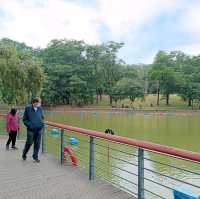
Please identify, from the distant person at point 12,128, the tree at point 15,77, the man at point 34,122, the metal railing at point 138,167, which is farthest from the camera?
the tree at point 15,77

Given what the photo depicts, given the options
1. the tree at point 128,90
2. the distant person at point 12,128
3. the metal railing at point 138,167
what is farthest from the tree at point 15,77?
the tree at point 128,90

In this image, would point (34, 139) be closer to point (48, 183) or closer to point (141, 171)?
point (48, 183)

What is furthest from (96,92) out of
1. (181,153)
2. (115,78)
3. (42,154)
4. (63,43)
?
(181,153)

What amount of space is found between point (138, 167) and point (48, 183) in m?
1.77

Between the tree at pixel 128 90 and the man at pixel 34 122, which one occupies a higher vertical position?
the tree at pixel 128 90

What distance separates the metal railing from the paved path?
0.95 ft

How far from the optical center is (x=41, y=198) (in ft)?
16.7

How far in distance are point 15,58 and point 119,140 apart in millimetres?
20185

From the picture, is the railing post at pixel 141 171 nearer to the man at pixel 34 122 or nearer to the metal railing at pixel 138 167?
the metal railing at pixel 138 167

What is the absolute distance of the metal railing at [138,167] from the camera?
4.45m

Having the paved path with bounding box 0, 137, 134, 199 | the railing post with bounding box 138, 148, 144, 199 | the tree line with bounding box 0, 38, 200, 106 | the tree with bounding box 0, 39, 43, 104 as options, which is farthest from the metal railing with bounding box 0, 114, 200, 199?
the tree line with bounding box 0, 38, 200, 106

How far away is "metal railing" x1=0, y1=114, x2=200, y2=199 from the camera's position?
4.45m

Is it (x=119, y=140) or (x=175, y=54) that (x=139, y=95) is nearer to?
(x=175, y=54)

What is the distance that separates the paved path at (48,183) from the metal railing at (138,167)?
0.29m
